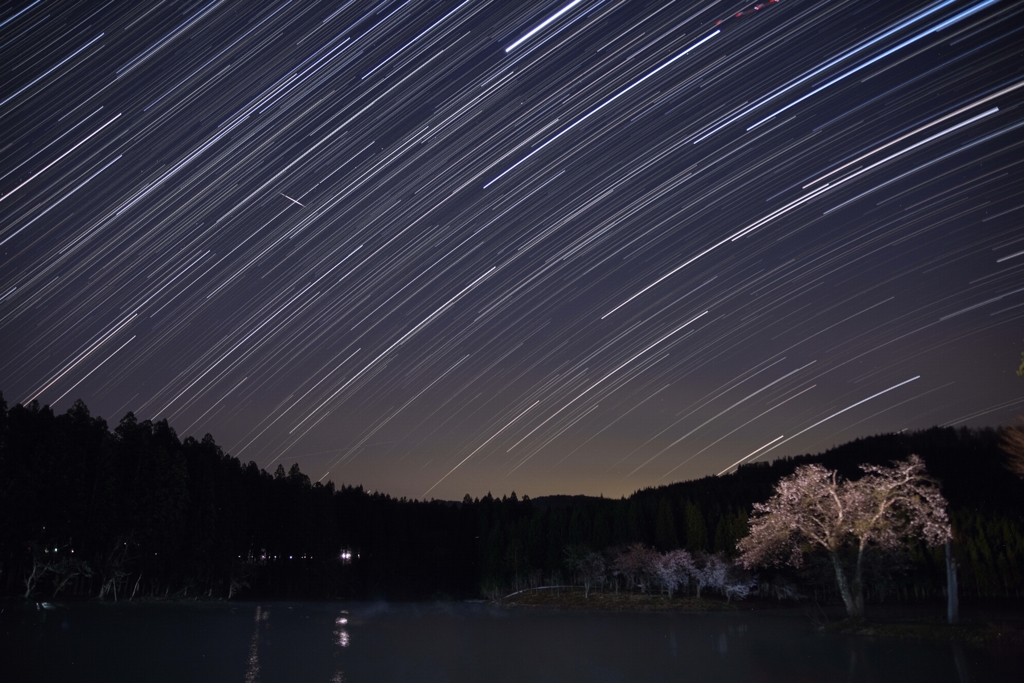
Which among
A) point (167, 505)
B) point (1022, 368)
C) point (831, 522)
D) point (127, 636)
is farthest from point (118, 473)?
point (1022, 368)

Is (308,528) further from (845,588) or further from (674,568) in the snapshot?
(845,588)

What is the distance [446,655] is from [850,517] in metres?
21.5

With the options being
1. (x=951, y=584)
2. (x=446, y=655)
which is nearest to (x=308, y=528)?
(x=446, y=655)

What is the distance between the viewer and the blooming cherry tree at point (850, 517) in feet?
113

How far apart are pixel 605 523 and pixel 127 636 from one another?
238 ft

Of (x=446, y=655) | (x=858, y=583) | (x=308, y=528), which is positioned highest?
(x=308, y=528)

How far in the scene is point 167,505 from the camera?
6397 cm

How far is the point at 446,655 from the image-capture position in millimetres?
26969

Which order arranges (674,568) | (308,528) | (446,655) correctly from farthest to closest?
(308,528) < (674,568) < (446,655)

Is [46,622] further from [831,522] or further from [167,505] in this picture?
[831,522]

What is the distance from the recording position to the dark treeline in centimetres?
5450

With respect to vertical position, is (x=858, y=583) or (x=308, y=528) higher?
(x=308, y=528)

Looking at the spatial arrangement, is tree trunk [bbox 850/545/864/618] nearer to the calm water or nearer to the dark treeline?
the calm water

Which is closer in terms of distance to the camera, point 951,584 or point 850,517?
point 951,584
